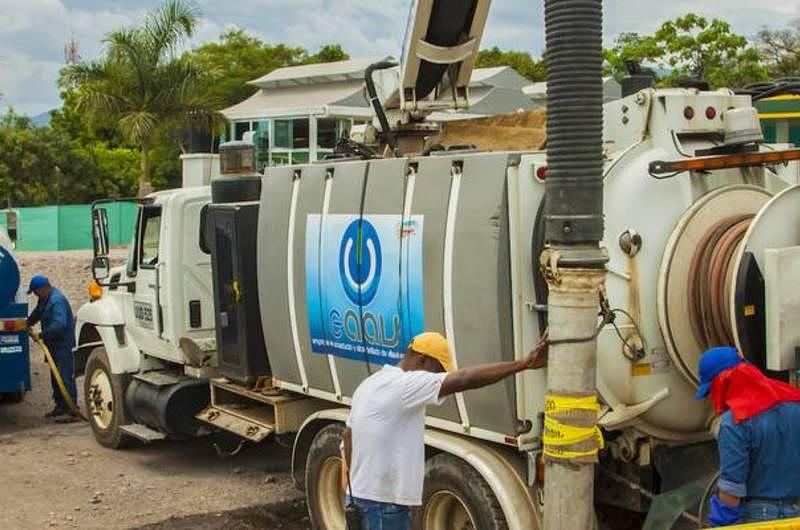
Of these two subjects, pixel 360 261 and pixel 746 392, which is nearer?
pixel 746 392

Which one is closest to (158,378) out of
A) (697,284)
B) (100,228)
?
(100,228)

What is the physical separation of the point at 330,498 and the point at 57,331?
546 cm

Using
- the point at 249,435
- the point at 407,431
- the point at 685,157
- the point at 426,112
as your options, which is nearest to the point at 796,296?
the point at 685,157

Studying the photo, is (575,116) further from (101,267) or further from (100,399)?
(100,399)

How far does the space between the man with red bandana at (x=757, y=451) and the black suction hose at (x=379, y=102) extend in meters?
3.57

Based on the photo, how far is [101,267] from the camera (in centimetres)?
966

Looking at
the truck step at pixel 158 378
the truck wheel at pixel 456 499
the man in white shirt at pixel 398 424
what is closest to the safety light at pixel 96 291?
the truck step at pixel 158 378

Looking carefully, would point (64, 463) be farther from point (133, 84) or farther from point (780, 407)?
point (133, 84)

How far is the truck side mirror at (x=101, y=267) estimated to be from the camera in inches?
379

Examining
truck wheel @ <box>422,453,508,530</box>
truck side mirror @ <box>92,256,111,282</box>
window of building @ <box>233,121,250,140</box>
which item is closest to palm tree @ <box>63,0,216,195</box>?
window of building @ <box>233,121,250,140</box>

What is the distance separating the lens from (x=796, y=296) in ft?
16.4

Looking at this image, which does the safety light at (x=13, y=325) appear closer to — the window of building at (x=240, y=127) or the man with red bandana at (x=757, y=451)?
the man with red bandana at (x=757, y=451)

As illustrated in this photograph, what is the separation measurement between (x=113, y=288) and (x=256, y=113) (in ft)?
92.2

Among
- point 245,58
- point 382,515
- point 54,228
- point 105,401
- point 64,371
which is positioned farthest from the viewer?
point 245,58
